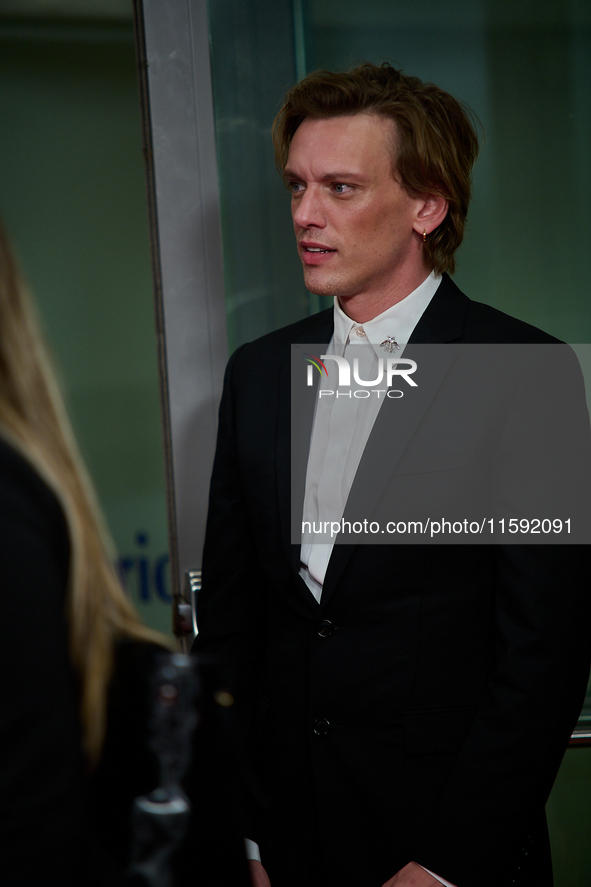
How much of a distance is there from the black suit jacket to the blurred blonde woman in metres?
0.57

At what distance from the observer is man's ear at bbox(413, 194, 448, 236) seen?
125 cm

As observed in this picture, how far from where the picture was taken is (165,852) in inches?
23.8

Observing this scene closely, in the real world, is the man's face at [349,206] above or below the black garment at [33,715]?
above

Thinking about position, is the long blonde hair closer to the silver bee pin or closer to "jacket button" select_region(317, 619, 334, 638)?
"jacket button" select_region(317, 619, 334, 638)

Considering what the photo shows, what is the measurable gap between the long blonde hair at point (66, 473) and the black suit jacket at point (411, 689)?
1.82 ft

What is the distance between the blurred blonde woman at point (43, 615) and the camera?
508 millimetres

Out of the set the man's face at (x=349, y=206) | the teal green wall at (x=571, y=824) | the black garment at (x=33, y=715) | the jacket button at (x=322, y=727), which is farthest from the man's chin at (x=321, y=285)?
the teal green wall at (x=571, y=824)

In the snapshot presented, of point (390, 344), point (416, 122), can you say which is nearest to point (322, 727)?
point (390, 344)

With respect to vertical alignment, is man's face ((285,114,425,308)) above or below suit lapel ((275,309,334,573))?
above

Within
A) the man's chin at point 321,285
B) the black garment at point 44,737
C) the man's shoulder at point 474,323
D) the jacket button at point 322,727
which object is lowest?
the jacket button at point 322,727

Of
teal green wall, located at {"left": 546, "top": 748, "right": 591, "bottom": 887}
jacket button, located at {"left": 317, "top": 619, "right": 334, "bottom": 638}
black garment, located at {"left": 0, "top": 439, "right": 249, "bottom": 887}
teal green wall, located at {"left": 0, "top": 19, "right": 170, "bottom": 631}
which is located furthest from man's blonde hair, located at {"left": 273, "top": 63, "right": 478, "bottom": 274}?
teal green wall, located at {"left": 0, "top": 19, "right": 170, "bottom": 631}

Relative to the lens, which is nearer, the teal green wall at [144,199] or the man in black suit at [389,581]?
the man in black suit at [389,581]

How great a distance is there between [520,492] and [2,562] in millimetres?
743

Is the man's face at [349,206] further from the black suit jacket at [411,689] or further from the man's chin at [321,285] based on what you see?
the black suit jacket at [411,689]
